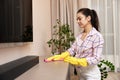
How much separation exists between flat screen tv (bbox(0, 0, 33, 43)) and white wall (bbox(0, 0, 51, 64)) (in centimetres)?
9

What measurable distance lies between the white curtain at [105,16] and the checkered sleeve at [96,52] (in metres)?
2.75

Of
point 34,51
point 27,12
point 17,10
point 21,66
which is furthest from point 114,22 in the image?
point 21,66

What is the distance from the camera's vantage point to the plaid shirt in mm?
1496

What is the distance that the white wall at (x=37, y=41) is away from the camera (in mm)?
1922

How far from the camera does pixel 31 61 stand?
1.80 meters

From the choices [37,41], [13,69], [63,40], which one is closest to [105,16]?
[63,40]

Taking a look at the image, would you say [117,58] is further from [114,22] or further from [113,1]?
[113,1]

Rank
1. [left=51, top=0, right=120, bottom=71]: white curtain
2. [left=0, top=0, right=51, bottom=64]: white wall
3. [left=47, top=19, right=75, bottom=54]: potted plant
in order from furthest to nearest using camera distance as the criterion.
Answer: [left=51, top=0, right=120, bottom=71]: white curtain, [left=47, top=19, right=75, bottom=54]: potted plant, [left=0, top=0, right=51, bottom=64]: white wall

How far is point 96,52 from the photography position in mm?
1507

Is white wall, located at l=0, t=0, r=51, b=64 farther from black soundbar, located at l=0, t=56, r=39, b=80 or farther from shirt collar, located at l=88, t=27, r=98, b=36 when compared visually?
shirt collar, located at l=88, t=27, r=98, b=36

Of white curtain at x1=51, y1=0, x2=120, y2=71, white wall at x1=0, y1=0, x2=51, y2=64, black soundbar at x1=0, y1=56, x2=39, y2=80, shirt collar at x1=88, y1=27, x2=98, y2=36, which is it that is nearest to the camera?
black soundbar at x1=0, y1=56, x2=39, y2=80

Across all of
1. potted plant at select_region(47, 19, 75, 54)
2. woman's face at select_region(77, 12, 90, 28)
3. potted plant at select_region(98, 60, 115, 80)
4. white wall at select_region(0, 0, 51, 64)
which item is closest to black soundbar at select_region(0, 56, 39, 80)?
white wall at select_region(0, 0, 51, 64)

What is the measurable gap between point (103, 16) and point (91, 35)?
2.89m

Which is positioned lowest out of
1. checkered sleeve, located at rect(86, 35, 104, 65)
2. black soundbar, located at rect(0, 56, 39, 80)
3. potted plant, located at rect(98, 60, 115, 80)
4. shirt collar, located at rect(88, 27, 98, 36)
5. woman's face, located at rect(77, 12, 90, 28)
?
potted plant, located at rect(98, 60, 115, 80)
